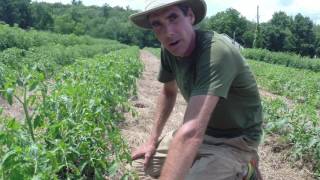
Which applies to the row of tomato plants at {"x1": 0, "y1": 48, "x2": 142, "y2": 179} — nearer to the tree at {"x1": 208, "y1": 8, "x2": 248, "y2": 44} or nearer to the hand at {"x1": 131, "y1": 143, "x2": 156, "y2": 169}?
the hand at {"x1": 131, "y1": 143, "x2": 156, "y2": 169}

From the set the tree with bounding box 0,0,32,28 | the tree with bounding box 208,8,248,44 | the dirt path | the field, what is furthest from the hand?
the tree with bounding box 208,8,248,44

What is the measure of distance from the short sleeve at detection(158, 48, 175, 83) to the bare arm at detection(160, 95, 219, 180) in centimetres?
82

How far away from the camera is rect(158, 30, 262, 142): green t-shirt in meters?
2.39

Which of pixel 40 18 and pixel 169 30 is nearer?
pixel 169 30

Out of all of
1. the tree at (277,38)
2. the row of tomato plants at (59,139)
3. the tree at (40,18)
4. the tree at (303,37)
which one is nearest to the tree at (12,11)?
the tree at (40,18)

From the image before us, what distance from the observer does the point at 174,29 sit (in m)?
2.51

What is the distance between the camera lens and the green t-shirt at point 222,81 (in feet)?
7.84

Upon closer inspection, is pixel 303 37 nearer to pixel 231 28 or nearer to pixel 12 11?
pixel 231 28

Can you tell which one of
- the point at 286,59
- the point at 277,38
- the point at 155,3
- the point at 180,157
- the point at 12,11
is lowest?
the point at 286,59

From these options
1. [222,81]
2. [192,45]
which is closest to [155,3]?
[192,45]

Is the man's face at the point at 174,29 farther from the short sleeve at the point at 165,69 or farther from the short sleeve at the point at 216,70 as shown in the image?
the short sleeve at the point at 165,69

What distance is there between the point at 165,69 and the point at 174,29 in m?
0.79

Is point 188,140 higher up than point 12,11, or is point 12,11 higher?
point 188,140

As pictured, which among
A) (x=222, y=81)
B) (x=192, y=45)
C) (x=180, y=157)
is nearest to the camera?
(x=180, y=157)
